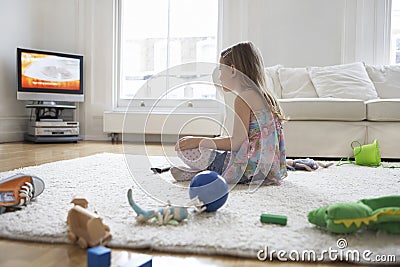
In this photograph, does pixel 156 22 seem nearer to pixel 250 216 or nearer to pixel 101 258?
pixel 250 216

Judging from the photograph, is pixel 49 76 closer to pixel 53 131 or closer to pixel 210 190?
pixel 53 131

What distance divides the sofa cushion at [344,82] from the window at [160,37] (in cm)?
127

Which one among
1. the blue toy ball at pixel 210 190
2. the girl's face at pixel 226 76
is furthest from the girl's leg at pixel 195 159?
the blue toy ball at pixel 210 190

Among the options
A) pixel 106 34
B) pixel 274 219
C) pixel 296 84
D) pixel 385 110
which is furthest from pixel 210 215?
pixel 106 34

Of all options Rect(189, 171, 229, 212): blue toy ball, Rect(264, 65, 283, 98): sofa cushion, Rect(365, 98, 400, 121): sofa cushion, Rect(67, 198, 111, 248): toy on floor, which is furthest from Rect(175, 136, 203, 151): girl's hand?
Rect(264, 65, 283, 98): sofa cushion

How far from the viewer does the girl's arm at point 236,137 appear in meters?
1.56

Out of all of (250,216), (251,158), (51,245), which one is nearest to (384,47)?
(251,158)

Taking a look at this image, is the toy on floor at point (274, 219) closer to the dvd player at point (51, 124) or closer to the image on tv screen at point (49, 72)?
the dvd player at point (51, 124)

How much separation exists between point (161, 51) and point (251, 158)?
2948mm

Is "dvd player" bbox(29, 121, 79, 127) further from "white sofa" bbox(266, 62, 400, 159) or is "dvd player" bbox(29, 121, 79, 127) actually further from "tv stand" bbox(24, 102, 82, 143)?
"white sofa" bbox(266, 62, 400, 159)

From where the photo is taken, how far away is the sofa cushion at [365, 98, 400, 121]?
8.70ft

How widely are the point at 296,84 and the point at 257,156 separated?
5.91 feet

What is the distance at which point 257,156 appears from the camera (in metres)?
1.57

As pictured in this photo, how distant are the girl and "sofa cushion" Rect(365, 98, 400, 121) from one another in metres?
1.36
